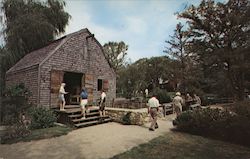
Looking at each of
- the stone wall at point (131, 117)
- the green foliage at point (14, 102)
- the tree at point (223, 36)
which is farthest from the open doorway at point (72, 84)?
the tree at point (223, 36)

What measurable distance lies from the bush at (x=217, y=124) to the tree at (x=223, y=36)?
11.0 meters

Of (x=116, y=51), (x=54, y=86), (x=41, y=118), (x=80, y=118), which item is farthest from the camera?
(x=116, y=51)

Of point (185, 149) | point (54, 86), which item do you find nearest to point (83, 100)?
point (54, 86)

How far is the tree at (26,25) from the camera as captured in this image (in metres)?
20.0

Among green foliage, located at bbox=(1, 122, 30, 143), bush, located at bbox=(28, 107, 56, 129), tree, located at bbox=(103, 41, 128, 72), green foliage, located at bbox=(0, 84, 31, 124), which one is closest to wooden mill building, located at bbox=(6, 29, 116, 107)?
green foliage, located at bbox=(0, 84, 31, 124)

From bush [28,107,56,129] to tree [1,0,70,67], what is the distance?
1107 cm

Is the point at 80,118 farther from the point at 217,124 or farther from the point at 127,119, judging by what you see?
the point at 217,124

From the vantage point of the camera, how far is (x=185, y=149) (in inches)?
299

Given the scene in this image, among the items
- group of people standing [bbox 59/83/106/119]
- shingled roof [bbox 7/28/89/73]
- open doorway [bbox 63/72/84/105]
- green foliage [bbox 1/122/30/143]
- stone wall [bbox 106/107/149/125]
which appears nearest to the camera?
green foliage [bbox 1/122/30/143]

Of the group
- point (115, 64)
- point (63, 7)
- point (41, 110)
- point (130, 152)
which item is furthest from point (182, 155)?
point (115, 64)

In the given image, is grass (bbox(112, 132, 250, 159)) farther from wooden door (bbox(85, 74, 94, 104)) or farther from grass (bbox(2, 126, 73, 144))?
wooden door (bbox(85, 74, 94, 104))

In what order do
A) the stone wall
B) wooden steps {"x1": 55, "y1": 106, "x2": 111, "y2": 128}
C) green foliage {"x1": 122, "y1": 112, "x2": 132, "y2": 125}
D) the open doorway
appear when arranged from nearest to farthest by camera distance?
1. wooden steps {"x1": 55, "y1": 106, "x2": 111, "y2": 128}
2. the stone wall
3. green foliage {"x1": 122, "y1": 112, "x2": 132, "y2": 125}
4. the open doorway

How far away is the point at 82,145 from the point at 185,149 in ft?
12.2

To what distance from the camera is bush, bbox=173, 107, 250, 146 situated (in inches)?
356
